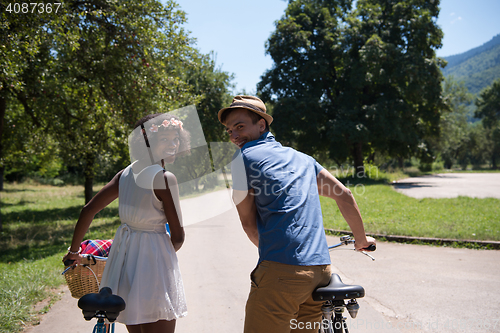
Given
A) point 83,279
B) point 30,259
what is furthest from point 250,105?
point 30,259

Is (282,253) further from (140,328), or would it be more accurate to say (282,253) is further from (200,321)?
(200,321)

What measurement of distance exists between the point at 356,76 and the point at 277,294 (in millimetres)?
26311

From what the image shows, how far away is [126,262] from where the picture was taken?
2.39m

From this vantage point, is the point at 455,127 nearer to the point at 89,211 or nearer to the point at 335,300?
the point at 335,300

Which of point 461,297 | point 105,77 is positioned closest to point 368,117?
point 105,77

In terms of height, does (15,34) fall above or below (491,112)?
below

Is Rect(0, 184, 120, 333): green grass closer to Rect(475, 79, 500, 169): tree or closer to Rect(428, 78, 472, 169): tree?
Rect(428, 78, 472, 169): tree

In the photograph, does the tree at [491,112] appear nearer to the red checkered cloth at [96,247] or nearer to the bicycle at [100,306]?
the red checkered cloth at [96,247]

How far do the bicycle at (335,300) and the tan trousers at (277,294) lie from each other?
81 mm

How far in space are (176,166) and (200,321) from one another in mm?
2229

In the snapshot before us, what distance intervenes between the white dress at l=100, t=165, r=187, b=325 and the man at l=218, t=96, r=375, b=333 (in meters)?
0.66

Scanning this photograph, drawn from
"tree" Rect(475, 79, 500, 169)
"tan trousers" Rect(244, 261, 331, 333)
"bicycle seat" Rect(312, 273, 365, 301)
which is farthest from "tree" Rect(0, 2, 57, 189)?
"tree" Rect(475, 79, 500, 169)

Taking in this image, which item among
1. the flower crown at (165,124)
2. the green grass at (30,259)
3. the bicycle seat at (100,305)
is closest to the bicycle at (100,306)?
the bicycle seat at (100,305)

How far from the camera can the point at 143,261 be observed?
2.35 meters
